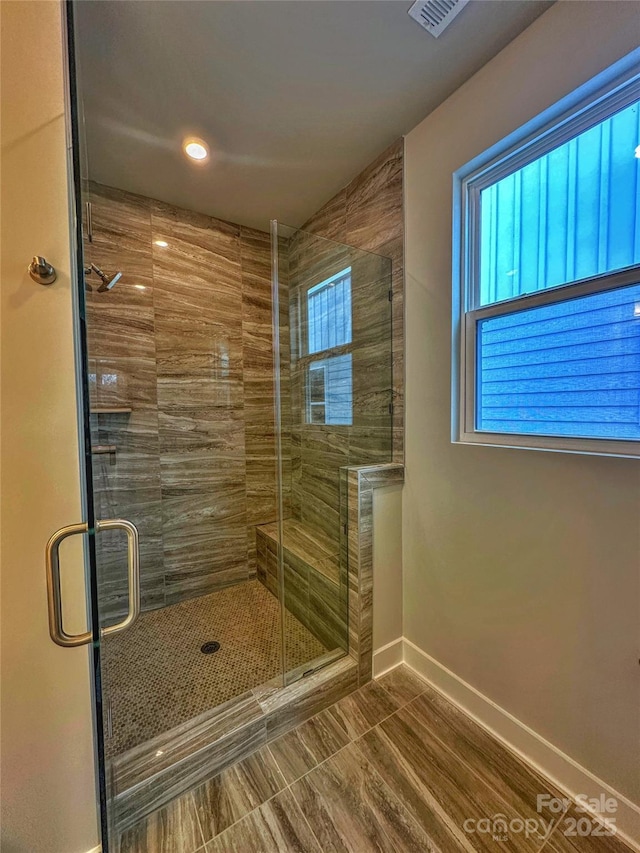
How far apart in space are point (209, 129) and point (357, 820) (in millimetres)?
2867

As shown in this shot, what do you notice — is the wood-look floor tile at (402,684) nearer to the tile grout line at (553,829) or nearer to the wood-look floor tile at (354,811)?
the wood-look floor tile at (354,811)

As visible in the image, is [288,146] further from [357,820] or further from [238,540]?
[357,820]

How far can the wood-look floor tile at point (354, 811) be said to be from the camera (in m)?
1.01

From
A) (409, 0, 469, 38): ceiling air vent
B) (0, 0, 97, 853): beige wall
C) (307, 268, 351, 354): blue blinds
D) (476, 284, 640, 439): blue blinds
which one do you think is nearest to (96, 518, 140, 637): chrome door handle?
(0, 0, 97, 853): beige wall

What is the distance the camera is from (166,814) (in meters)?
1.09

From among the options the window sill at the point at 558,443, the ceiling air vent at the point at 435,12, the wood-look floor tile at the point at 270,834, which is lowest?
the wood-look floor tile at the point at 270,834

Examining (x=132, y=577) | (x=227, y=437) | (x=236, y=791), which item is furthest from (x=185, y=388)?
(x=236, y=791)

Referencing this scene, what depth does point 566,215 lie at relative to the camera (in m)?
1.18

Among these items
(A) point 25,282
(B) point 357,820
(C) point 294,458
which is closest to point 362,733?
(B) point 357,820

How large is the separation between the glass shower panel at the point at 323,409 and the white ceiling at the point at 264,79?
1.42 feet

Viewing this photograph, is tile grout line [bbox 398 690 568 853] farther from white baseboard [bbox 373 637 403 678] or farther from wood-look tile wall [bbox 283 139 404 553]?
wood-look tile wall [bbox 283 139 404 553]

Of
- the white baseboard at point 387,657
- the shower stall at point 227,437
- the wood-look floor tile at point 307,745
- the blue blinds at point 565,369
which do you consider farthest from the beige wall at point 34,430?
the blue blinds at point 565,369

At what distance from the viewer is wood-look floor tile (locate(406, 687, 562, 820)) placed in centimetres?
112

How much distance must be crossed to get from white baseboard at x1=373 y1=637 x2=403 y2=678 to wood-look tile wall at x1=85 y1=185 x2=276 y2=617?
1.23m
